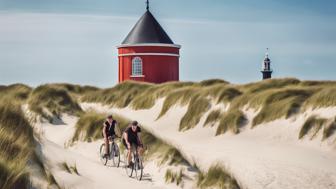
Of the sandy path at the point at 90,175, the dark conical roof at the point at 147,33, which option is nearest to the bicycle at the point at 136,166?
the sandy path at the point at 90,175

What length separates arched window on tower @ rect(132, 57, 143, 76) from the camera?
42531mm

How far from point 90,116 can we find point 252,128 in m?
5.83

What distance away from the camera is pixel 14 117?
1119 centimetres

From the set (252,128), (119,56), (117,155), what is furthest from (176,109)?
(119,56)

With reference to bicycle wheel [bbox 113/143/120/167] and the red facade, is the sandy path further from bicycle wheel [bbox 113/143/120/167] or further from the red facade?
the red facade

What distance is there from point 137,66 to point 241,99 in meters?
24.9

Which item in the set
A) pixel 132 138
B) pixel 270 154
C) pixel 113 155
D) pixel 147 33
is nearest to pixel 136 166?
A: pixel 132 138

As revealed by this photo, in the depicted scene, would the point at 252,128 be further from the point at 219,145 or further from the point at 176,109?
the point at 176,109

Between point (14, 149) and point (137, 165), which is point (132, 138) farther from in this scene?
point (14, 149)

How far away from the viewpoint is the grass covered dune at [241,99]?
16.0m

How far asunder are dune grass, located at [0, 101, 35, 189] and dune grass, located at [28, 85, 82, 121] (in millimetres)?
11980

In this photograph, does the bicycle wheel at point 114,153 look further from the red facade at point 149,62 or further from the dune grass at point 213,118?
the red facade at point 149,62

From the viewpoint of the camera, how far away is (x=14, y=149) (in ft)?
27.9

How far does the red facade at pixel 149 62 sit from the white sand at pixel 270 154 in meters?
23.2
